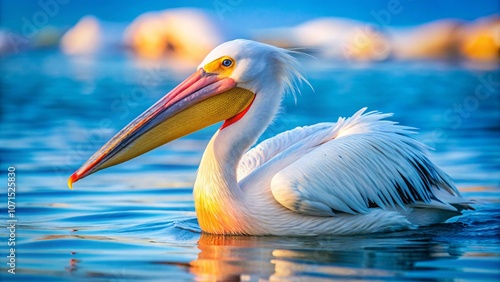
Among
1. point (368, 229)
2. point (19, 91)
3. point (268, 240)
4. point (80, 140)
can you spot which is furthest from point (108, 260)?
point (19, 91)

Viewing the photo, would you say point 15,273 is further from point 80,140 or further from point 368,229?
point 80,140

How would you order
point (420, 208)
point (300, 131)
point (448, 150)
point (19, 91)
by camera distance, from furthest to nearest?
point (19, 91), point (448, 150), point (300, 131), point (420, 208)

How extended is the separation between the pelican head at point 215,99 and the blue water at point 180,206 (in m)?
0.24

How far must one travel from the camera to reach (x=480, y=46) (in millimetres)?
25484

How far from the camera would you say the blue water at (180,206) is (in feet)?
18.0

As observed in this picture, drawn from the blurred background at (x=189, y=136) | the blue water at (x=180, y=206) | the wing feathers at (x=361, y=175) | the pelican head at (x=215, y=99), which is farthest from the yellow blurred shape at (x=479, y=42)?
the pelican head at (x=215, y=99)

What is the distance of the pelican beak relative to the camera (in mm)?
6488

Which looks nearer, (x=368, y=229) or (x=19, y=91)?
(x=368, y=229)

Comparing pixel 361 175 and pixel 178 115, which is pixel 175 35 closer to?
pixel 178 115

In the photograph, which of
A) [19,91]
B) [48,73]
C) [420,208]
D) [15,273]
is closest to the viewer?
[15,273]

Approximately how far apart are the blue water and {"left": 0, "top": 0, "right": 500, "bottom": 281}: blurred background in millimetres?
20

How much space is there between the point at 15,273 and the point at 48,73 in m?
19.4

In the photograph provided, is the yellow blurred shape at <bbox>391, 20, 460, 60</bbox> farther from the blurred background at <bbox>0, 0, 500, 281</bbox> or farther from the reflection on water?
the reflection on water

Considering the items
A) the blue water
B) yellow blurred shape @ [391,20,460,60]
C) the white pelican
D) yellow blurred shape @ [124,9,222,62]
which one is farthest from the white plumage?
yellow blurred shape @ [391,20,460,60]
